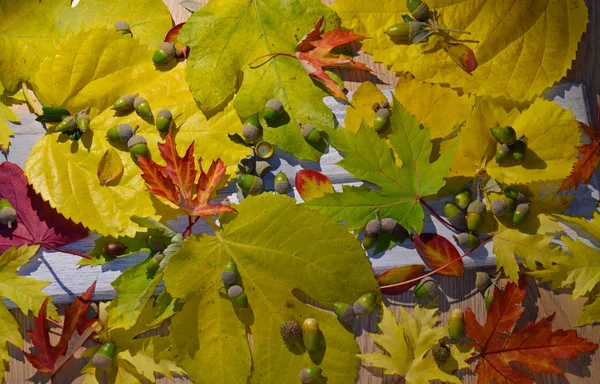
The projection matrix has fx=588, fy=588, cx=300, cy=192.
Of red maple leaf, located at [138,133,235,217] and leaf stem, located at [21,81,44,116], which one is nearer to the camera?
red maple leaf, located at [138,133,235,217]

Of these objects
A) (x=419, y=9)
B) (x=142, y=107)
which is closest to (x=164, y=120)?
(x=142, y=107)

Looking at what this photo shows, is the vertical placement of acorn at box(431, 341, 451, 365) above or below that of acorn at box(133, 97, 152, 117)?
below

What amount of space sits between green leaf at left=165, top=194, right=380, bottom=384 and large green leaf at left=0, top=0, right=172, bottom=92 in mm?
413

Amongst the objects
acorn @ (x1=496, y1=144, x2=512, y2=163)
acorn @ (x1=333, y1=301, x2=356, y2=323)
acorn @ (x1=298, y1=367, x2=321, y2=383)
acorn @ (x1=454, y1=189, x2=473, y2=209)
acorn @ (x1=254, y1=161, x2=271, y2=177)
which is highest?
acorn @ (x1=496, y1=144, x2=512, y2=163)

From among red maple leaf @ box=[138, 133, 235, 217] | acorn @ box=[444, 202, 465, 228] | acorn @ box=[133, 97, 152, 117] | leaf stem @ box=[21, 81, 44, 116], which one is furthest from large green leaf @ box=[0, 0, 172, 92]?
acorn @ box=[444, 202, 465, 228]

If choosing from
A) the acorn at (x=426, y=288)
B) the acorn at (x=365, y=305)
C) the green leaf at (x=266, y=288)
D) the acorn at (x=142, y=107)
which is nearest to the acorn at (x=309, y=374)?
the green leaf at (x=266, y=288)

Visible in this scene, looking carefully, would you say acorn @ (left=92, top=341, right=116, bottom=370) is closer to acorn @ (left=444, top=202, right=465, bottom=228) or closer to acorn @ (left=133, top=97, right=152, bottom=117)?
acorn @ (left=133, top=97, right=152, bottom=117)

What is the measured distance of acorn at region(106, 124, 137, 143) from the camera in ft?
3.52

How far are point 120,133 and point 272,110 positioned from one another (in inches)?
11.1

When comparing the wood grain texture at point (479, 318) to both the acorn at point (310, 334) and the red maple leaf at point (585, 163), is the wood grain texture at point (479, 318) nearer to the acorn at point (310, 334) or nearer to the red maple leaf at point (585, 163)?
the acorn at point (310, 334)


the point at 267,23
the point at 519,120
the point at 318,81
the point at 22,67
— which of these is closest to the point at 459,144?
the point at 519,120

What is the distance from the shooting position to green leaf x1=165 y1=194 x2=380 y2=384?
101cm

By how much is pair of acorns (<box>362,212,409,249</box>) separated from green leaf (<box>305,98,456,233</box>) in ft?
0.07

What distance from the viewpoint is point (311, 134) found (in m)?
1.07
